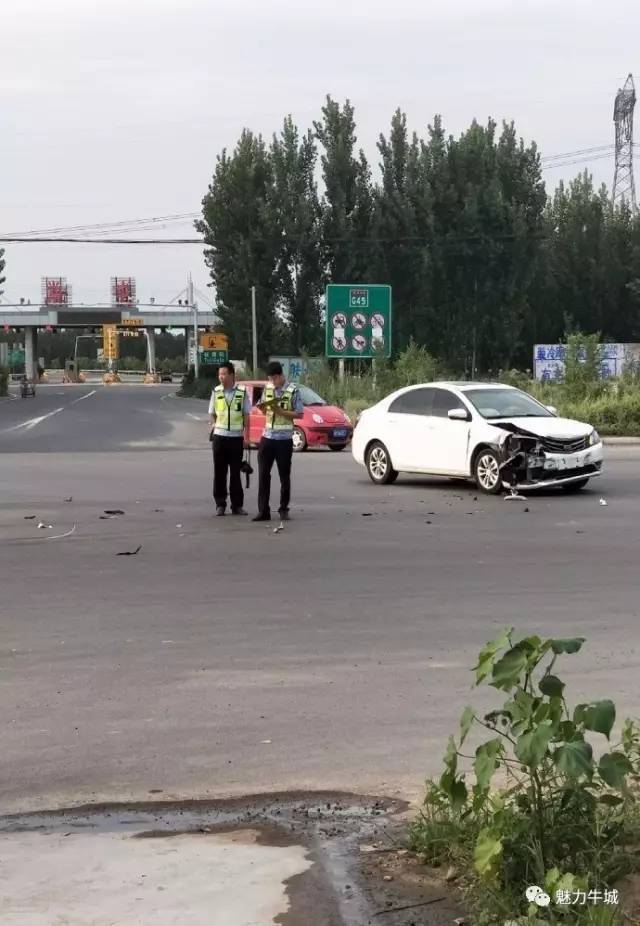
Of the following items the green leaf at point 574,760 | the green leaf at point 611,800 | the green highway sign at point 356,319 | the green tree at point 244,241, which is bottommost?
the green leaf at point 611,800

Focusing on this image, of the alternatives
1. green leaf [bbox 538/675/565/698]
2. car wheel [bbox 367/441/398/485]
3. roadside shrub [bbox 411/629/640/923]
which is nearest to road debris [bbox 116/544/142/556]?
car wheel [bbox 367/441/398/485]

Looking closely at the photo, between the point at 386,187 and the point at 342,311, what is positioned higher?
the point at 386,187

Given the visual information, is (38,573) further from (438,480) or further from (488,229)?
(488,229)

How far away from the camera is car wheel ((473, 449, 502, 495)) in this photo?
18.5 m

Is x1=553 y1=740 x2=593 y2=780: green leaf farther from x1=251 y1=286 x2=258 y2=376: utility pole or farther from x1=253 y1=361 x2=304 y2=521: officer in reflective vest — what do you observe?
x1=251 y1=286 x2=258 y2=376: utility pole

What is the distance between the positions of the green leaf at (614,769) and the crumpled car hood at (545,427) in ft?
47.3

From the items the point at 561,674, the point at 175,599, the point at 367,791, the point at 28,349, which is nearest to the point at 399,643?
the point at 561,674

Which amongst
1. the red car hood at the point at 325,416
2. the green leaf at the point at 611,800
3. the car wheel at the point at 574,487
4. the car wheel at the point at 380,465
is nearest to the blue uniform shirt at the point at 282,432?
the car wheel at the point at 380,465

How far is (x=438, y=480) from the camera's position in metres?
21.3

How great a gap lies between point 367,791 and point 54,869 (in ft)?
4.72

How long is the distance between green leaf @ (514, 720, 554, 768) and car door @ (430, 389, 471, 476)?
15.2 metres

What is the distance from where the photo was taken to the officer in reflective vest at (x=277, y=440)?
1558cm

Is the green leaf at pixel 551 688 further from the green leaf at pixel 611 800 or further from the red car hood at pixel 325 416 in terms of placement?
the red car hood at pixel 325 416

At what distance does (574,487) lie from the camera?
63.9ft
